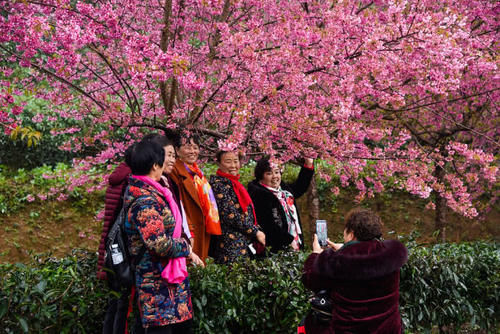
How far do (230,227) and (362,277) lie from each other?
1767mm

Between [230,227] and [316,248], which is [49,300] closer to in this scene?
[316,248]

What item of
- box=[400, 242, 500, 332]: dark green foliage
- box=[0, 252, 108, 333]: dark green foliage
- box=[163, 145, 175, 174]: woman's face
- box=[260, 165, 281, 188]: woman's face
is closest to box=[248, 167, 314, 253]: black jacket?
box=[260, 165, 281, 188]: woman's face

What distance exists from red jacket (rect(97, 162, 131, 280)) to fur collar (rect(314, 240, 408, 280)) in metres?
1.27

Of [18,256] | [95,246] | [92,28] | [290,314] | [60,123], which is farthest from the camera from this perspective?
[60,123]

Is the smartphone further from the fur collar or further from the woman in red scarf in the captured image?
the woman in red scarf

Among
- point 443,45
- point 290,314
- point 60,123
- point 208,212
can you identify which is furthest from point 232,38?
point 60,123

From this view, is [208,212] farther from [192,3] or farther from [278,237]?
[192,3]

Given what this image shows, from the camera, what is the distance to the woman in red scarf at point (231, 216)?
12.3 ft

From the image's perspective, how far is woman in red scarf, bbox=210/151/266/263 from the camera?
3748 millimetres

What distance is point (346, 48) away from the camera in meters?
3.98

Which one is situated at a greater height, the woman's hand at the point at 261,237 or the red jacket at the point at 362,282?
the red jacket at the point at 362,282

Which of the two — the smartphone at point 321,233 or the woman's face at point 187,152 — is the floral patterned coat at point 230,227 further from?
the smartphone at point 321,233

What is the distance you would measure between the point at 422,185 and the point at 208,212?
93.6 inches

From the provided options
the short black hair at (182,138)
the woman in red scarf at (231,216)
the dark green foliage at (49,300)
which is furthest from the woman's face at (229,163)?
the dark green foliage at (49,300)
